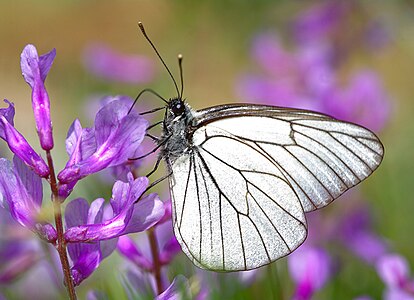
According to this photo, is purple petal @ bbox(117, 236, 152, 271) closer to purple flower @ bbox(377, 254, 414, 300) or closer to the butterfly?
the butterfly

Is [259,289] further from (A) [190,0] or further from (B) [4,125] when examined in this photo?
(A) [190,0]

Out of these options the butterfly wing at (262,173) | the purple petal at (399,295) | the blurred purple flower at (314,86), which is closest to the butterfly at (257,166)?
the butterfly wing at (262,173)

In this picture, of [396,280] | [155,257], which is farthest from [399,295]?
[155,257]

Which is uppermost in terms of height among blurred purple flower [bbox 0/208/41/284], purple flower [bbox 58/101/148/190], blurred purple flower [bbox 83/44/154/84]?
blurred purple flower [bbox 83/44/154/84]

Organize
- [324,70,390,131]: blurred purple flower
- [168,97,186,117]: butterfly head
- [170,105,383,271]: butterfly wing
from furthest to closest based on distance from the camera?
A: [324,70,390,131]: blurred purple flower → [168,97,186,117]: butterfly head → [170,105,383,271]: butterfly wing

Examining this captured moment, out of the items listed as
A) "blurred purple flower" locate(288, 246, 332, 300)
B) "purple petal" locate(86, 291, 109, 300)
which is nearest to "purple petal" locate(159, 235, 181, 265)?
"purple petal" locate(86, 291, 109, 300)

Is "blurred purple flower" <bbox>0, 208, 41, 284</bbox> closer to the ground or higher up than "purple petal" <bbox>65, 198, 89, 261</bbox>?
higher up

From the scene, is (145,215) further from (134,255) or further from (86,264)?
(134,255)
